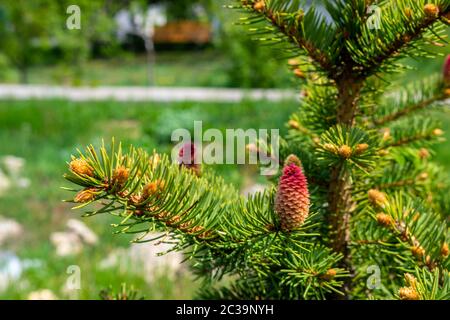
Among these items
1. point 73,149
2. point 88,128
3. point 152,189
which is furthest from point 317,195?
point 88,128

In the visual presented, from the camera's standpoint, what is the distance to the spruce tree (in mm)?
938

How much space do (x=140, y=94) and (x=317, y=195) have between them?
9.82 meters

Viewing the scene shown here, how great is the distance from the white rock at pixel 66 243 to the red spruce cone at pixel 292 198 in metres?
3.29

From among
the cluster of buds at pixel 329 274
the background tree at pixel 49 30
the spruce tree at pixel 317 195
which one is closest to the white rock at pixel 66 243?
the spruce tree at pixel 317 195

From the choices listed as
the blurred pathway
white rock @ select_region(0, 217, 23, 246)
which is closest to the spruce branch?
white rock @ select_region(0, 217, 23, 246)

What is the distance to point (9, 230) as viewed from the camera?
4.53m

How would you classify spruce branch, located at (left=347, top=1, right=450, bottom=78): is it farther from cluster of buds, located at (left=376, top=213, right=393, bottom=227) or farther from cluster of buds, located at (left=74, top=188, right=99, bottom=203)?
cluster of buds, located at (left=74, top=188, right=99, bottom=203)

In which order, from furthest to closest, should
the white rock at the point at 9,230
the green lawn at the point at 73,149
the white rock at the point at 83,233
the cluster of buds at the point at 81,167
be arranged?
the white rock at the point at 9,230 → the white rock at the point at 83,233 → the green lawn at the point at 73,149 → the cluster of buds at the point at 81,167

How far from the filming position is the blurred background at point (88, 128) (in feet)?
11.2

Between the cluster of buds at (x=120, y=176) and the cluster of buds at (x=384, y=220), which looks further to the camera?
the cluster of buds at (x=384, y=220)

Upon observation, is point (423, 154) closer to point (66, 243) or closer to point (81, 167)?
point (81, 167)

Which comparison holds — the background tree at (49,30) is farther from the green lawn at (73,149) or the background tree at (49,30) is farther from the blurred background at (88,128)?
the green lawn at (73,149)
